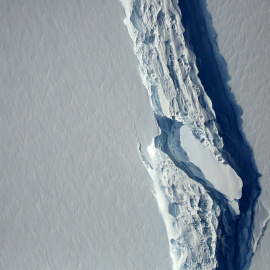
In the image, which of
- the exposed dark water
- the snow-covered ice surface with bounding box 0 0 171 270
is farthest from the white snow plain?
the snow-covered ice surface with bounding box 0 0 171 270

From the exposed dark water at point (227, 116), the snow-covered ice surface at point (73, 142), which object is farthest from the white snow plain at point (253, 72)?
the snow-covered ice surface at point (73, 142)

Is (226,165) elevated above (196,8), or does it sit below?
below

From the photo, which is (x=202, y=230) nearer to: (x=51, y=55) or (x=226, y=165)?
(x=226, y=165)

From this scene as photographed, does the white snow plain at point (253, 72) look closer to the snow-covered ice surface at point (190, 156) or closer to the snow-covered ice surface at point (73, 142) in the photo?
the snow-covered ice surface at point (190, 156)

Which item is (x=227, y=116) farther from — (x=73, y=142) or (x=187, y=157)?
(x=73, y=142)

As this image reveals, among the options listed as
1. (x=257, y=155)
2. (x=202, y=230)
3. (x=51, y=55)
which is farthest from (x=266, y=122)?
(x=51, y=55)

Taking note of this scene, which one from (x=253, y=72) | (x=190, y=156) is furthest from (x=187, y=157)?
(x=253, y=72)
